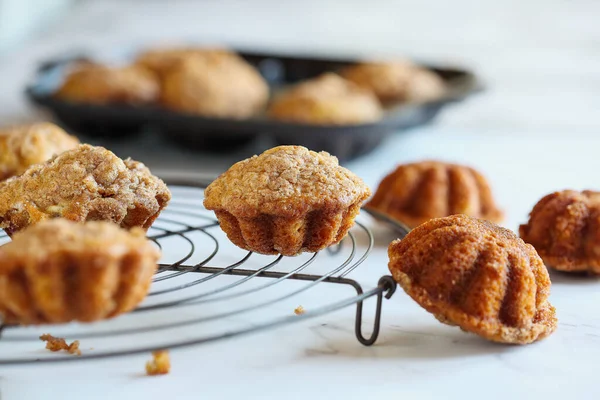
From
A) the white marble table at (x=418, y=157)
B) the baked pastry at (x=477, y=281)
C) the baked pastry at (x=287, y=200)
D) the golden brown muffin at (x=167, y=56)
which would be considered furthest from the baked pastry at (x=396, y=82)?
the baked pastry at (x=477, y=281)

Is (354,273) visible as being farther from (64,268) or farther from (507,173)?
(507,173)

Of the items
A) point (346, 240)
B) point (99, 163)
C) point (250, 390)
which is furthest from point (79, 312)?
point (346, 240)

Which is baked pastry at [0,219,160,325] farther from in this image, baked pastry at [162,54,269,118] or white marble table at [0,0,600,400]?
baked pastry at [162,54,269,118]

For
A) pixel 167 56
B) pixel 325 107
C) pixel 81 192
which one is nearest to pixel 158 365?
pixel 81 192

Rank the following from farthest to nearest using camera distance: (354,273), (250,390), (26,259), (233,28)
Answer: (233,28), (354,273), (250,390), (26,259)

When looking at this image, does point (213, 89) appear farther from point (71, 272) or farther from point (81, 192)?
point (71, 272)

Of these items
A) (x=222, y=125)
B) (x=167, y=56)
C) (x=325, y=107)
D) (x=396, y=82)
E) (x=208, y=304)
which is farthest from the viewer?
(x=167, y=56)

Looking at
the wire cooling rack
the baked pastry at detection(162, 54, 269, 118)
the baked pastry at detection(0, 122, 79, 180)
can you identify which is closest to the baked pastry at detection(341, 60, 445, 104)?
the baked pastry at detection(162, 54, 269, 118)

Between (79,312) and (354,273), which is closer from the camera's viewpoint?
(79,312)
